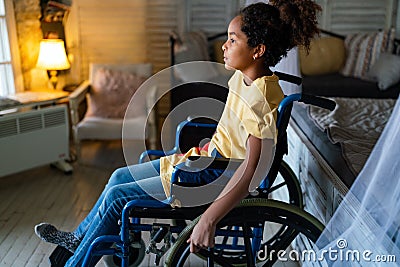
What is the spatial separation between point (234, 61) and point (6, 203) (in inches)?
75.7

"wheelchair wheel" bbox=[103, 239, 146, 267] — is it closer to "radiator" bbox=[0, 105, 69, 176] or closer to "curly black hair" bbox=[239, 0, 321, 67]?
"curly black hair" bbox=[239, 0, 321, 67]

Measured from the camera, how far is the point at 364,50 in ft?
14.0

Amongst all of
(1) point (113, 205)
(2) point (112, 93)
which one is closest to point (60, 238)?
(1) point (113, 205)

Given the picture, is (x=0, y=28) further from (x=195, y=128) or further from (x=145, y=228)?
(x=145, y=228)

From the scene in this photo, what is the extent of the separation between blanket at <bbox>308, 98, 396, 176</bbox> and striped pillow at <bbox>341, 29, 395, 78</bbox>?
134 centimetres

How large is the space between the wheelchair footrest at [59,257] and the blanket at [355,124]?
4.08ft

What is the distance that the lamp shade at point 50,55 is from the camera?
3.43 metres

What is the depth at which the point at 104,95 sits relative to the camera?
3.80 metres

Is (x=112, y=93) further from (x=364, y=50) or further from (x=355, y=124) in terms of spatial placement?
(x=364, y=50)

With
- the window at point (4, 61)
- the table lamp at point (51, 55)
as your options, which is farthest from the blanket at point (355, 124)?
the window at point (4, 61)

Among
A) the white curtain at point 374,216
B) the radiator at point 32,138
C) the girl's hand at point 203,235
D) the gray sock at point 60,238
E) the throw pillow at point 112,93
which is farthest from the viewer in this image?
the throw pillow at point 112,93

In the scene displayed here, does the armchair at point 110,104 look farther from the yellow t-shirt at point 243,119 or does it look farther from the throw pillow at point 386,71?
the throw pillow at point 386,71

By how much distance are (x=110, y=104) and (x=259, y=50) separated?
2.32 metres

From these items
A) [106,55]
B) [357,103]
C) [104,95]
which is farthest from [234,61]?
[106,55]
